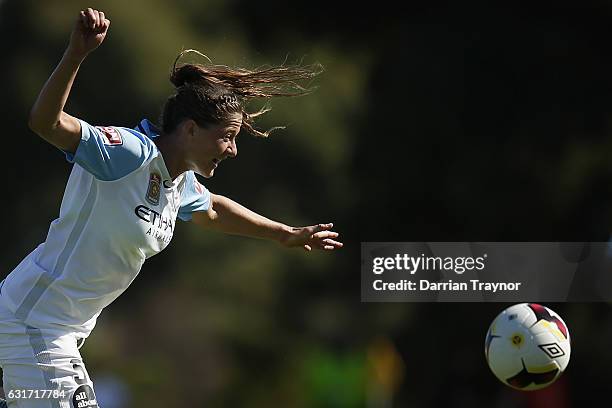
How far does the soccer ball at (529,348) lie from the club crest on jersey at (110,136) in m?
3.12

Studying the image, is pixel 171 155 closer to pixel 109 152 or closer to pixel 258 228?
pixel 109 152

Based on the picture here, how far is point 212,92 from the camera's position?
6.05m

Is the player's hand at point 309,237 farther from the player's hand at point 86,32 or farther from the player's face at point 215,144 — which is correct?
the player's hand at point 86,32

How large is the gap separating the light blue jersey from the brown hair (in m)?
0.36

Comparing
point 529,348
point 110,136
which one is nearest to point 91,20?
point 110,136

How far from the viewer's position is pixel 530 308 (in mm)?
7551

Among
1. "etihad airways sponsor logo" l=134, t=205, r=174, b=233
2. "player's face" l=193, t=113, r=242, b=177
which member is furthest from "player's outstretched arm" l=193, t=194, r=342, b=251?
"etihad airways sponsor logo" l=134, t=205, r=174, b=233

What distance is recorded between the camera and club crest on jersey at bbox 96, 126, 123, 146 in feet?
17.5

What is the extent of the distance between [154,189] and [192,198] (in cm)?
74

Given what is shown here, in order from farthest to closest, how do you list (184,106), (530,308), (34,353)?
(530,308)
(184,106)
(34,353)

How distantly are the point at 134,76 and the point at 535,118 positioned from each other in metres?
8.57

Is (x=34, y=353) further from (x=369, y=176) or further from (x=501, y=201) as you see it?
(x=369, y=176)

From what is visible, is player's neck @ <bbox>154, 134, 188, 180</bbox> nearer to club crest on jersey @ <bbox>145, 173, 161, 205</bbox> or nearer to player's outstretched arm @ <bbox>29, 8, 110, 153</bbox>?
club crest on jersey @ <bbox>145, 173, 161, 205</bbox>

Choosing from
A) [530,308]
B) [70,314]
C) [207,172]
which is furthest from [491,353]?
[70,314]
